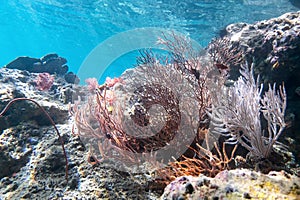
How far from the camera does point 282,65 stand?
3.90m

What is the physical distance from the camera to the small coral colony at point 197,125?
249cm

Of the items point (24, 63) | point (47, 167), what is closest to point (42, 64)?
point (24, 63)

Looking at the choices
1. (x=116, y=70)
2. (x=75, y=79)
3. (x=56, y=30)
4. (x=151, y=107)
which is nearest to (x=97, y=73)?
(x=116, y=70)

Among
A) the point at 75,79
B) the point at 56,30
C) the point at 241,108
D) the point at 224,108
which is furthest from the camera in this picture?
the point at 56,30

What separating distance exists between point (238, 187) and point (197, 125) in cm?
165

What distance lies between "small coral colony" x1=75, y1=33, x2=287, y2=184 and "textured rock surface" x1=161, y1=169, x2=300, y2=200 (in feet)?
2.05

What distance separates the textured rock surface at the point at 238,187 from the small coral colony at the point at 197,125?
624mm

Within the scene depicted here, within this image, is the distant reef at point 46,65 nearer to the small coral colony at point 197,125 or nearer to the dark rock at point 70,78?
the dark rock at point 70,78

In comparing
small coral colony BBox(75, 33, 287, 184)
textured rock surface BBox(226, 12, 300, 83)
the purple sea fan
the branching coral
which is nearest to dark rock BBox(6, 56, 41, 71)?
small coral colony BBox(75, 33, 287, 184)

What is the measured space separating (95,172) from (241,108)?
216cm

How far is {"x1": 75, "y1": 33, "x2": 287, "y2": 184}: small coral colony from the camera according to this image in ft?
8.18

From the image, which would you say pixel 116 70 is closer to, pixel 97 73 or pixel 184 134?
pixel 97 73

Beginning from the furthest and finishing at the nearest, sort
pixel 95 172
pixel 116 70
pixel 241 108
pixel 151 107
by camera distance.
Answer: pixel 116 70 < pixel 151 107 < pixel 95 172 < pixel 241 108

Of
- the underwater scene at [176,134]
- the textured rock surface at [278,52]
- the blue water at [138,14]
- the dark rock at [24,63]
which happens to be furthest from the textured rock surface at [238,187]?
the blue water at [138,14]
